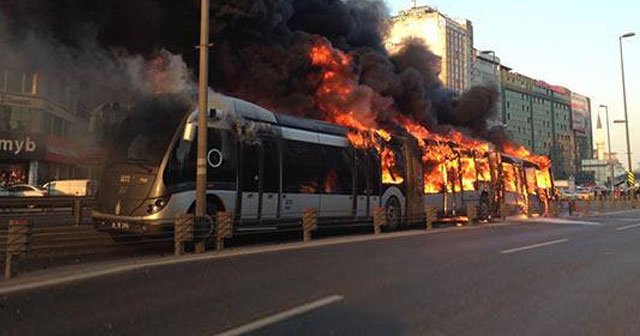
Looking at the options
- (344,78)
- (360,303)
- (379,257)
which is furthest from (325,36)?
(360,303)

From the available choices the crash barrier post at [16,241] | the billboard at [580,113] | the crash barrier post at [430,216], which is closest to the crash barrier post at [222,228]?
the crash barrier post at [16,241]

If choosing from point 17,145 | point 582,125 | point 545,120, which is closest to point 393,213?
point 17,145

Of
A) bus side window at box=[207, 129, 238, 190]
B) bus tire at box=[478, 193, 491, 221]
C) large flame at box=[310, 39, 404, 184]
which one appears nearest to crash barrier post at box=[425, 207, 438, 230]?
large flame at box=[310, 39, 404, 184]

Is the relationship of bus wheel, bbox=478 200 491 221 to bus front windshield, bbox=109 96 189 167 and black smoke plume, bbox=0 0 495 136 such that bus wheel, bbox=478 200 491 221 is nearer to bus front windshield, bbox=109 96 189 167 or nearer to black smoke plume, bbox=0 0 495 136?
black smoke plume, bbox=0 0 495 136

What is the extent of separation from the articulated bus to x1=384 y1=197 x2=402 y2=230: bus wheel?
0.06 m

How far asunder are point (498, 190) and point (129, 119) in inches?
636

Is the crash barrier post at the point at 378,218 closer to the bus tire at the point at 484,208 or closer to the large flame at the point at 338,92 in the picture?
the large flame at the point at 338,92

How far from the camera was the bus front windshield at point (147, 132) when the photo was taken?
40.2ft

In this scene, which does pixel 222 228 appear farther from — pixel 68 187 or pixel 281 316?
pixel 68 187

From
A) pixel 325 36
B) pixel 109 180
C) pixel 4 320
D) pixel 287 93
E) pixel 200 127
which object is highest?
pixel 325 36

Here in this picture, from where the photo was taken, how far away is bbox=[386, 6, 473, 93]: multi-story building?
41.9 m

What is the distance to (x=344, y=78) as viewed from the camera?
2122 centimetres

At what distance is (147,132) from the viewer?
12500 mm

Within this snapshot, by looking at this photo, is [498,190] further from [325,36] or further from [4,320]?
[4,320]
